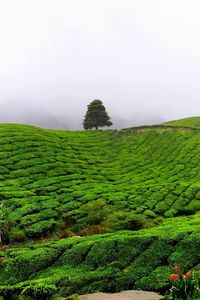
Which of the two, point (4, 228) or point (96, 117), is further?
point (96, 117)

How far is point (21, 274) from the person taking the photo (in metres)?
29.5

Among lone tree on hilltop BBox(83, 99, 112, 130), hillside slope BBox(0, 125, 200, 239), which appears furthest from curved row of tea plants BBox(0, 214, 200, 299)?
lone tree on hilltop BBox(83, 99, 112, 130)

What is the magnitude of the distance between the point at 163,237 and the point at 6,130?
5381cm

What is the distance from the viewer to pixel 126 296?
23.1 meters

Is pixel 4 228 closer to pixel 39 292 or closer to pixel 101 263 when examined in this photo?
pixel 101 263

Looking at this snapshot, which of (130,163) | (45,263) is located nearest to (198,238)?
(45,263)

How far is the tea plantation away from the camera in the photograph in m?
26.5

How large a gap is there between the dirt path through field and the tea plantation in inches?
36.0

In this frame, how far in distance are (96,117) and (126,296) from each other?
95404 mm

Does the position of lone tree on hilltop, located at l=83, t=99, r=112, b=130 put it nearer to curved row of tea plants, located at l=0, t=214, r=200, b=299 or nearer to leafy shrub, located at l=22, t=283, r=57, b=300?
curved row of tea plants, located at l=0, t=214, r=200, b=299

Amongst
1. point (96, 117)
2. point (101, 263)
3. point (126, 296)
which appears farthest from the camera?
point (96, 117)

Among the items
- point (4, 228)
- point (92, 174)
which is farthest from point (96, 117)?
point (4, 228)

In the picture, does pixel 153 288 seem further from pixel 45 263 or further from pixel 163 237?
pixel 45 263

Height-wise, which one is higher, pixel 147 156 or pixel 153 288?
pixel 147 156
